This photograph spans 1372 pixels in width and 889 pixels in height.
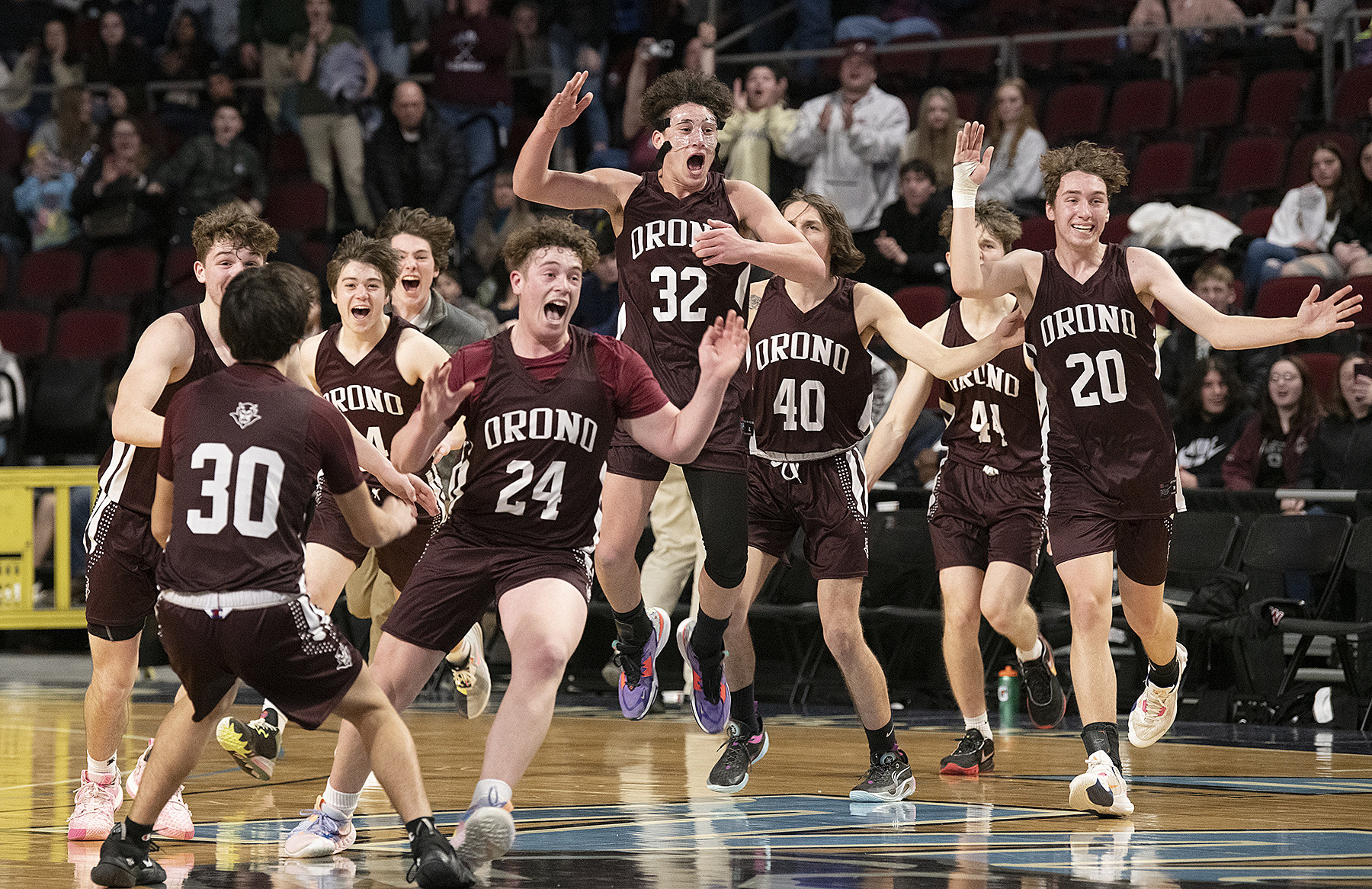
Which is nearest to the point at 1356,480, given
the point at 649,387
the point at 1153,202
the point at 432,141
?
the point at 1153,202

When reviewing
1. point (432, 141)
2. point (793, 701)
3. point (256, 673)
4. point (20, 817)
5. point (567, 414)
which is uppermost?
point (432, 141)

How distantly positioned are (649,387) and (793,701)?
17.5 ft

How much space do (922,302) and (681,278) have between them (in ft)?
18.1

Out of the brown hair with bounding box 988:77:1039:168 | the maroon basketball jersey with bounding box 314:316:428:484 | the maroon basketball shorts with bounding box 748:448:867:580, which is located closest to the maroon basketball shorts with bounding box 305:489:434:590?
the maroon basketball jersey with bounding box 314:316:428:484

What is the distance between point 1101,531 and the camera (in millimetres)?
6395

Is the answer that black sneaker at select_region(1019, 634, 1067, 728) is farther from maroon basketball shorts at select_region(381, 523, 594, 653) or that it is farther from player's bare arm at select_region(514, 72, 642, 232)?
maroon basketball shorts at select_region(381, 523, 594, 653)

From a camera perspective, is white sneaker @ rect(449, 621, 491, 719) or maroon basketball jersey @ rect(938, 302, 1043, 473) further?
white sneaker @ rect(449, 621, 491, 719)

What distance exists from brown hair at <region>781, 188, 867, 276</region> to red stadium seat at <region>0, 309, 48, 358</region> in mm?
9783

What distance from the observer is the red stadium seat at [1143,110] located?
12.9 m

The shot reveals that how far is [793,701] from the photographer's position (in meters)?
10.4

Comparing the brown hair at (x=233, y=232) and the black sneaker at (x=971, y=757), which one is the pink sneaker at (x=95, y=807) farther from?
the black sneaker at (x=971, y=757)

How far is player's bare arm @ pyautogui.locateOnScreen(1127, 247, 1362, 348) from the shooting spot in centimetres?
605

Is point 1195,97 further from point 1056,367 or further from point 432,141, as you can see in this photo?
point 1056,367

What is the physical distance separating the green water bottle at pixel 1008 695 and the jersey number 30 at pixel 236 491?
18.9 feet
